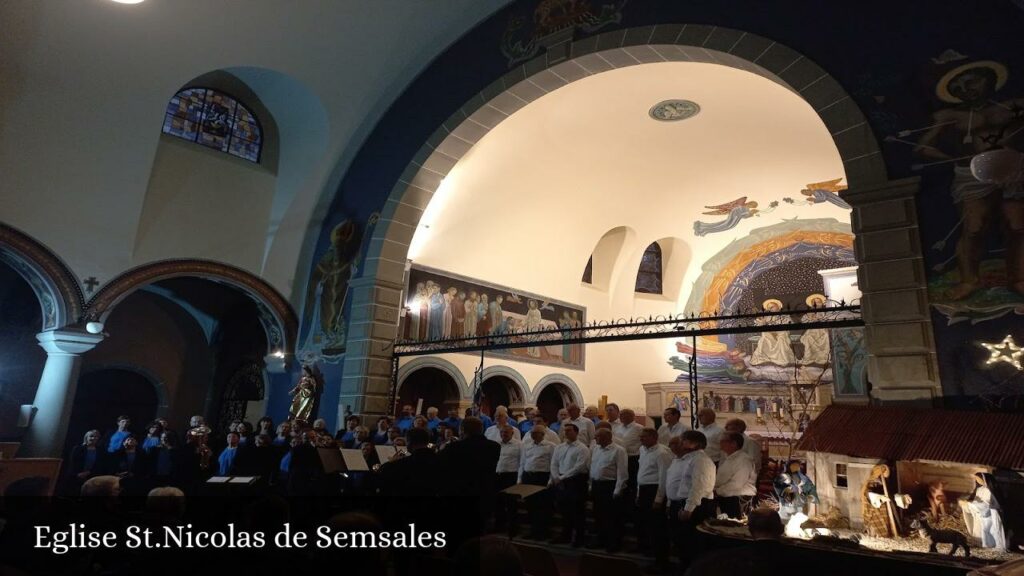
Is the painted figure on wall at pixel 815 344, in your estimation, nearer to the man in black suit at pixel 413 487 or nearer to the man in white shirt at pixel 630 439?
the man in white shirt at pixel 630 439

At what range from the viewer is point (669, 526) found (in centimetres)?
588

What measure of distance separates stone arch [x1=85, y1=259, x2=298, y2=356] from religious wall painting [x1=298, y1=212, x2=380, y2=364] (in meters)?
0.34

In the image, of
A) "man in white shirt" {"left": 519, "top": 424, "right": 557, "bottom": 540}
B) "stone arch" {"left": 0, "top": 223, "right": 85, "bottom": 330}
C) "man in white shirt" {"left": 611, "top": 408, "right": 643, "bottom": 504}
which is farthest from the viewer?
"stone arch" {"left": 0, "top": 223, "right": 85, "bottom": 330}

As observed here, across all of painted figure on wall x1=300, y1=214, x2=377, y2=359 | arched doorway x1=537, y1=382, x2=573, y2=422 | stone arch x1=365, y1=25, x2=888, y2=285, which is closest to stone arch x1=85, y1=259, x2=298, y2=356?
painted figure on wall x1=300, y1=214, x2=377, y2=359

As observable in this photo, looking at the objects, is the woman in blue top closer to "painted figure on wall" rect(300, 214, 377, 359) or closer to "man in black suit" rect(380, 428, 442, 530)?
"painted figure on wall" rect(300, 214, 377, 359)

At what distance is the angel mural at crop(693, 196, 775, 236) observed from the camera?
645 inches

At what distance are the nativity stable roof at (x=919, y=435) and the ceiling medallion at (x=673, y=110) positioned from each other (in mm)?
8453

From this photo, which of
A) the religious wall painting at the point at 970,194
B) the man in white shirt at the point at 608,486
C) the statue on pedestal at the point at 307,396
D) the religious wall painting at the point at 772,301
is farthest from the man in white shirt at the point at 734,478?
the religious wall painting at the point at 772,301

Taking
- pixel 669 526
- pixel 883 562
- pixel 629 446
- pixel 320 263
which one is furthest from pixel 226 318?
pixel 883 562

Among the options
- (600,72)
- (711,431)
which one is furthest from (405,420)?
(600,72)

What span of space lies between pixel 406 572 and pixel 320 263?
8.80 meters

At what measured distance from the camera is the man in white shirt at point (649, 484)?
597 cm

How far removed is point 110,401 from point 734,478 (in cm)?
1364

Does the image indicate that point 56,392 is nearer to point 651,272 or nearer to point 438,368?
point 438,368
